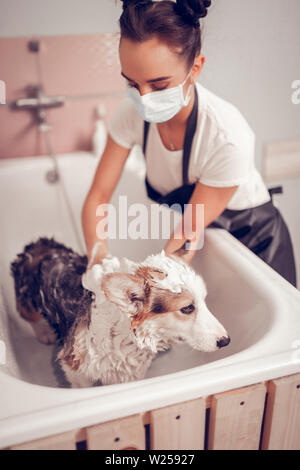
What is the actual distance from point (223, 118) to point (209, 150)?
3.6 inches

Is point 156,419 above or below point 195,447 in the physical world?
above

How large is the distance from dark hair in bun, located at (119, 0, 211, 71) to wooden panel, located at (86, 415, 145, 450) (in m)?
→ 0.78

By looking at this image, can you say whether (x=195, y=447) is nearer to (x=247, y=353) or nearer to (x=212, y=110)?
(x=247, y=353)

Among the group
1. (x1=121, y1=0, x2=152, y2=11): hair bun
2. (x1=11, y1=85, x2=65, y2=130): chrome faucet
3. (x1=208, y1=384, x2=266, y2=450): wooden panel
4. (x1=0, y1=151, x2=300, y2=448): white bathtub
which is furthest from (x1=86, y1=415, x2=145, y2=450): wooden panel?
(x1=11, y1=85, x2=65, y2=130): chrome faucet

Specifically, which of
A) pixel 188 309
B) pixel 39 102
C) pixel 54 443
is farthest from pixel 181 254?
pixel 39 102

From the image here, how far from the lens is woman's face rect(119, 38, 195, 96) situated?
2.59 feet

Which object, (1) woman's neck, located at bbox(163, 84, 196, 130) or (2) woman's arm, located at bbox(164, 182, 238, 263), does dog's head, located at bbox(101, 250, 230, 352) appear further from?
(1) woman's neck, located at bbox(163, 84, 196, 130)

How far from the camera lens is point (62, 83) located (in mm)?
1597

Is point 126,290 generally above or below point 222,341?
above

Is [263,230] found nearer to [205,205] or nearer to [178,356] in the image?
[205,205]

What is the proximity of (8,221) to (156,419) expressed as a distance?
152cm

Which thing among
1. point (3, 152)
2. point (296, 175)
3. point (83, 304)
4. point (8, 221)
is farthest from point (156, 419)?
point (3, 152)
